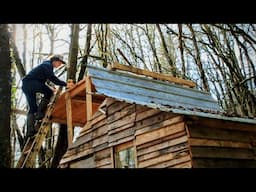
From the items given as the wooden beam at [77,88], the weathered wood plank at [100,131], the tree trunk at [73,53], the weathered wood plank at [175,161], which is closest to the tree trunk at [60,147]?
the tree trunk at [73,53]

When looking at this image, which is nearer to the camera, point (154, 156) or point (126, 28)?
point (154, 156)

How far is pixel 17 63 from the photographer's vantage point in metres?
11.8

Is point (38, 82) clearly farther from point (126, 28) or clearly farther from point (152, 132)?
point (126, 28)

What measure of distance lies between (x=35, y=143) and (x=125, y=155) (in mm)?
1951

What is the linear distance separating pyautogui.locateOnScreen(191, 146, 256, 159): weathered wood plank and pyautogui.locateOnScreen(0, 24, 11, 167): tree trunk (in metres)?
4.67

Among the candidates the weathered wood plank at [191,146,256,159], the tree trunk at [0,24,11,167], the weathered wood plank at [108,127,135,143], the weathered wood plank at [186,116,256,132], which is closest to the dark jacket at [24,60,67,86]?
the weathered wood plank at [108,127,135,143]

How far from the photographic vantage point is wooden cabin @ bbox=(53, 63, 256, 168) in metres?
6.99

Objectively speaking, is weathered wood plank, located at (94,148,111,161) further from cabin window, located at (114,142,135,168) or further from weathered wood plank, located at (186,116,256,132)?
weathered wood plank, located at (186,116,256,132)

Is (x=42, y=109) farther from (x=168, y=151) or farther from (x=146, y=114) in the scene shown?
(x=168, y=151)

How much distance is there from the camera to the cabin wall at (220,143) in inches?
274

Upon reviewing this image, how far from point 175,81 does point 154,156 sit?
12.4 ft

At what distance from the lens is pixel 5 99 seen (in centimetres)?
261
